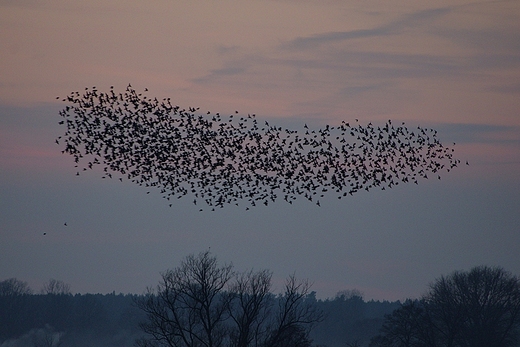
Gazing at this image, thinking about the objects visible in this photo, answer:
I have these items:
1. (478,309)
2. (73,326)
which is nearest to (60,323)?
(73,326)

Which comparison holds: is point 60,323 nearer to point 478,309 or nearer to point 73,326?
point 73,326

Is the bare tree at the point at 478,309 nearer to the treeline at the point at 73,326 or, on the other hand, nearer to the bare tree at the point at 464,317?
the bare tree at the point at 464,317

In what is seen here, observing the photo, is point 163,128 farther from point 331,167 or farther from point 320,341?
point 320,341

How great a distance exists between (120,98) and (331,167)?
8.80 m

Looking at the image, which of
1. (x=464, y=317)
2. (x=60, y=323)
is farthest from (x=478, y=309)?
(x=60, y=323)

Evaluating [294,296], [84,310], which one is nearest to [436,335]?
[294,296]

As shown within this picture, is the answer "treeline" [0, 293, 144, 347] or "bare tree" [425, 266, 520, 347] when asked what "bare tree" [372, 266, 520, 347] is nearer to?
"bare tree" [425, 266, 520, 347]

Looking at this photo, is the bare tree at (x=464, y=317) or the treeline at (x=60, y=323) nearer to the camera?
the bare tree at (x=464, y=317)

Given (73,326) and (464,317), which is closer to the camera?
(464,317)

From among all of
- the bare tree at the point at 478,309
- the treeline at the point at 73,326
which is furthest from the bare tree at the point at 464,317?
the treeline at the point at 73,326

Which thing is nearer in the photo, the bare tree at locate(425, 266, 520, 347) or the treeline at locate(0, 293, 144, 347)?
the bare tree at locate(425, 266, 520, 347)

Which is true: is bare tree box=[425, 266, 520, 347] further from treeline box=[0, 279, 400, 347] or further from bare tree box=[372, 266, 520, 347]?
treeline box=[0, 279, 400, 347]

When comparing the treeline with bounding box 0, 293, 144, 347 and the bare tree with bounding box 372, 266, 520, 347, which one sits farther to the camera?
the treeline with bounding box 0, 293, 144, 347

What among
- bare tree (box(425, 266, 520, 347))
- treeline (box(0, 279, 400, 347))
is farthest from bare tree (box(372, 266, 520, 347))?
treeline (box(0, 279, 400, 347))
